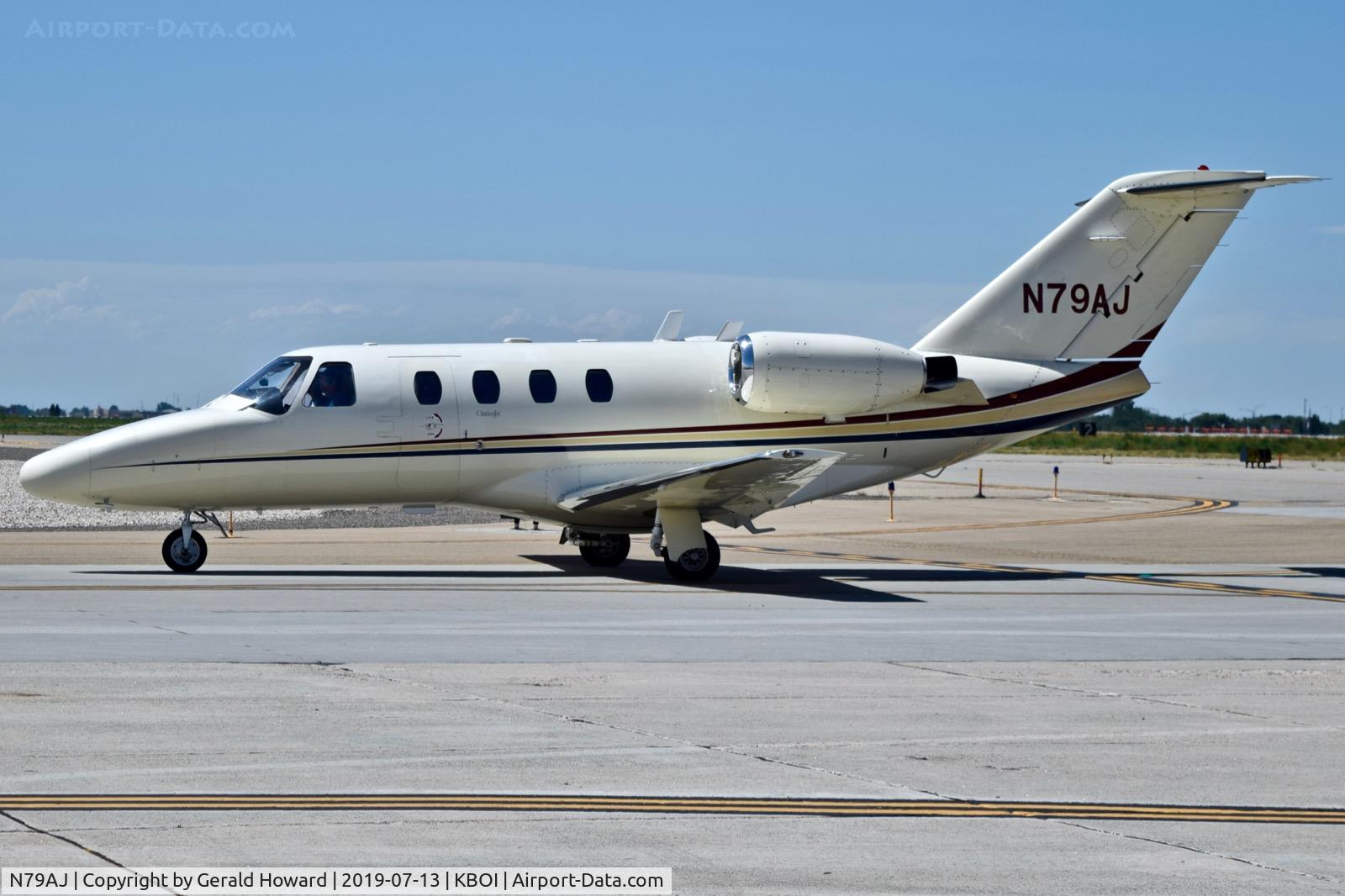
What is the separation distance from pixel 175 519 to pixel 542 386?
18.3 meters

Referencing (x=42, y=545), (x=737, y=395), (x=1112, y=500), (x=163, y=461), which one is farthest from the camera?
(x=1112, y=500)

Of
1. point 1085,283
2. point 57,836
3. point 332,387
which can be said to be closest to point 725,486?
point 332,387

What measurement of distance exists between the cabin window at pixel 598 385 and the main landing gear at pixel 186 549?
18.4 ft

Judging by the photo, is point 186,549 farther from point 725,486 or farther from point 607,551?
point 725,486

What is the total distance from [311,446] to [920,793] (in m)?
14.4

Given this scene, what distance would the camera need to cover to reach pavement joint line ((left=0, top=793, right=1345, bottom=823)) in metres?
7.97

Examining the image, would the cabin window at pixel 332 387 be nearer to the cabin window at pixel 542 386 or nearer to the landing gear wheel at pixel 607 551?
the cabin window at pixel 542 386

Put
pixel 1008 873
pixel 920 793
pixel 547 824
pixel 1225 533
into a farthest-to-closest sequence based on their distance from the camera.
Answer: pixel 1225 533
pixel 920 793
pixel 547 824
pixel 1008 873

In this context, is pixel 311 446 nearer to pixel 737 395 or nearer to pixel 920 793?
pixel 737 395

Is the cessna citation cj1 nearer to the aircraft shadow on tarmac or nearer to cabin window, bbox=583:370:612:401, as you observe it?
cabin window, bbox=583:370:612:401

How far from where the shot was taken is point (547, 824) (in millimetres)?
7746

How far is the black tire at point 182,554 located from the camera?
848 inches

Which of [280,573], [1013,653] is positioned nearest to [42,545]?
[280,573]

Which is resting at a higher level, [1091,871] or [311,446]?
[311,446]
